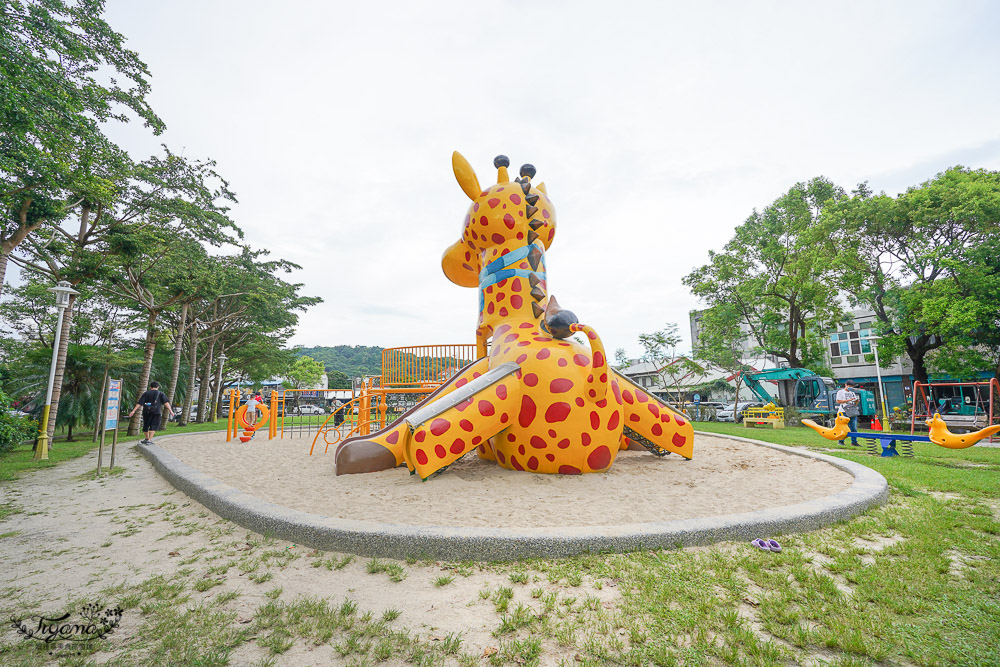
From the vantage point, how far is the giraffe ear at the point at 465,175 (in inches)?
282

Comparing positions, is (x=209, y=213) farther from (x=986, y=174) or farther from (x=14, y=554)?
(x=986, y=174)

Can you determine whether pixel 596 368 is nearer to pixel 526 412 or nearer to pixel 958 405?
pixel 526 412

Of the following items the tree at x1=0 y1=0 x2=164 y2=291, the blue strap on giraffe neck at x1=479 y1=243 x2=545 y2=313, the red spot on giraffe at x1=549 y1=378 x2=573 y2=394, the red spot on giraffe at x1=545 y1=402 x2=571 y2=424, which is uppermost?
the tree at x1=0 y1=0 x2=164 y2=291

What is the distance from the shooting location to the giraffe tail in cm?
538

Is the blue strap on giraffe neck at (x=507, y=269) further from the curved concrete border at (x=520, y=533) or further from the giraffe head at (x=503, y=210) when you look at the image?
the curved concrete border at (x=520, y=533)

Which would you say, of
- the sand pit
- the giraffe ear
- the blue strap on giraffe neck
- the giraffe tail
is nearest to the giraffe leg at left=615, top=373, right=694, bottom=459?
the sand pit

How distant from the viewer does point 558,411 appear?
18.4 ft

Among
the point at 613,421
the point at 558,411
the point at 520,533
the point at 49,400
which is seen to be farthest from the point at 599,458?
the point at 49,400

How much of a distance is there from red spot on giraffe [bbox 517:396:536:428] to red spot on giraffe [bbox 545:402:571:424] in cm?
21

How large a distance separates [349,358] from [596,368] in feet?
315

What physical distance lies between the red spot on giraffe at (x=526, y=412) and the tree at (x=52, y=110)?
31.9 feet

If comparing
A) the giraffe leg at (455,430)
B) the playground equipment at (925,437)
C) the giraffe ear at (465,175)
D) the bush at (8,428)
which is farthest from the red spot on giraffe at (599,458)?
the bush at (8,428)

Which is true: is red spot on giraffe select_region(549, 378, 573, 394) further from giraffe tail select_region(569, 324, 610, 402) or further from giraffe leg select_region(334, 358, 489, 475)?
giraffe leg select_region(334, 358, 489, 475)

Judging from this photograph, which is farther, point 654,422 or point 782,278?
point 782,278
